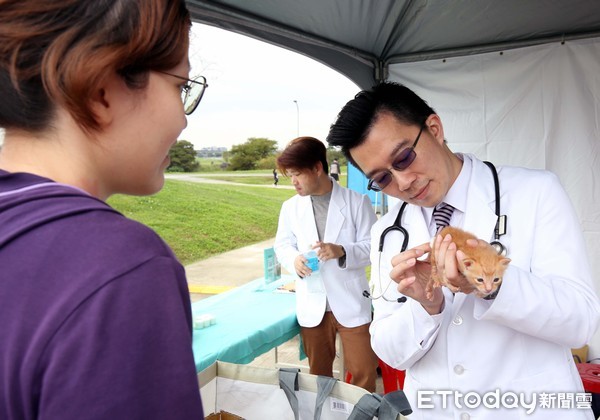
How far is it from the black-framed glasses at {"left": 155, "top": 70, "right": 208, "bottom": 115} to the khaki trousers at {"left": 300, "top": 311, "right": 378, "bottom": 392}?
280 centimetres

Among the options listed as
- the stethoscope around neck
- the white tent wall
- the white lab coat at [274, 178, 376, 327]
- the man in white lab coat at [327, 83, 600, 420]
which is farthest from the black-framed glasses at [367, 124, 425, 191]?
the white tent wall

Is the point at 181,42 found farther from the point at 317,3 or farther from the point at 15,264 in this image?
the point at 317,3

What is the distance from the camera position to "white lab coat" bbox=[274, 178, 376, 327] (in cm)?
341

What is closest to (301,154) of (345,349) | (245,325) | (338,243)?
(338,243)

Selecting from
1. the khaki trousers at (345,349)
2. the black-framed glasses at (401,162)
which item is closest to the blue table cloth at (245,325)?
the khaki trousers at (345,349)

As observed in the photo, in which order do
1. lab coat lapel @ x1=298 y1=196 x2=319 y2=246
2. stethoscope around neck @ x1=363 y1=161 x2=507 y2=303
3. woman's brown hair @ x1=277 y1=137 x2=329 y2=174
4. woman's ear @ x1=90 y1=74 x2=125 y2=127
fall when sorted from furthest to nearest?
lab coat lapel @ x1=298 y1=196 x2=319 y2=246 < woman's brown hair @ x1=277 y1=137 x2=329 y2=174 < stethoscope around neck @ x1=363 y1=161 x2=507 y2=303 < woman's ear @ x1=90 y1=74 x2=125 y2=127

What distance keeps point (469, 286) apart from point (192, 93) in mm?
941

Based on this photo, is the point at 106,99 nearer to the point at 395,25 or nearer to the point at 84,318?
the point at 84,318

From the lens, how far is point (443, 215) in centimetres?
179

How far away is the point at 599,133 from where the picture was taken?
364cm

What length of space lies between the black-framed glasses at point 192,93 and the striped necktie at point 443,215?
1184 millimetres

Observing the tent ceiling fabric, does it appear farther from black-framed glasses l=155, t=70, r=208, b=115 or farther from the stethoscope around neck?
black-framed glasses l=155, t=70, r=208, b=115

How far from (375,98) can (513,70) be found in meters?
2.71

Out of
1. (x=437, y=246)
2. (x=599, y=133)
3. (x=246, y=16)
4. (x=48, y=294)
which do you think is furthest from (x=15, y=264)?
(x=599, y=133)
